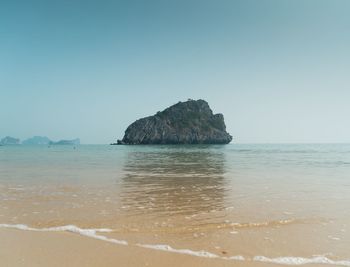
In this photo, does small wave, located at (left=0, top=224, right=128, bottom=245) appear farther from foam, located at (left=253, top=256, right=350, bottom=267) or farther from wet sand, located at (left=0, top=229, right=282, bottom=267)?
foam, located at (left=253, top=256, right=350, bottom=267)

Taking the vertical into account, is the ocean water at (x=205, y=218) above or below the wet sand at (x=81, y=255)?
below

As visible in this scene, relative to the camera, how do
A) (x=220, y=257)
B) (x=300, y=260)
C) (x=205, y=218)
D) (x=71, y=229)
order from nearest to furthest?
(x=300, y=260) → (x=220, y=257) → (x=71, y=229) → (x=205, y=218)

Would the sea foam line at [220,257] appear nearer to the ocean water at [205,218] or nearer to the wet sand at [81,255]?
the ocean water at [205,218]

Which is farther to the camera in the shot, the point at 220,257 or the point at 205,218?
the point at 205,218


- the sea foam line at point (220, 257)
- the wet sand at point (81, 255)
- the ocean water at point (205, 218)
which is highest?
the wet sand at point (81, 255)

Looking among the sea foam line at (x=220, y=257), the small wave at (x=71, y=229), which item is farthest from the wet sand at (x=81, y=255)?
the small wave at (x=71, y=229)

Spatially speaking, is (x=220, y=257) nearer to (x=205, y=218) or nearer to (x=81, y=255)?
(x=81, y=255)

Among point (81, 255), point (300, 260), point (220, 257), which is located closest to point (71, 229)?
point (81, 255)

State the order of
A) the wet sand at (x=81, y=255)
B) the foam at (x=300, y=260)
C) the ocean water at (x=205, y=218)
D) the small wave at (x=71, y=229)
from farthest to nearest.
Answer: the small wave at (x=71, y=229), the ocean water at (x=205, y=218), the foam at (x=300, y=260), the wet sand at (x=81, y=255)

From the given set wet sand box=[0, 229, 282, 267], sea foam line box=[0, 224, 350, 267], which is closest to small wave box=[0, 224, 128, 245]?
sea foam line box=[0, 224, 350, 267]

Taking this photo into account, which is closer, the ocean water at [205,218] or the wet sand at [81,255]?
the wet sand at [81,255]

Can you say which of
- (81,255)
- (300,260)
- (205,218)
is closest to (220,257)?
(300,260)

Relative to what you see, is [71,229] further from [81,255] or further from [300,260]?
[300,260]

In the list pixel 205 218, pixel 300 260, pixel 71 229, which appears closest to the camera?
pixel 300 260
